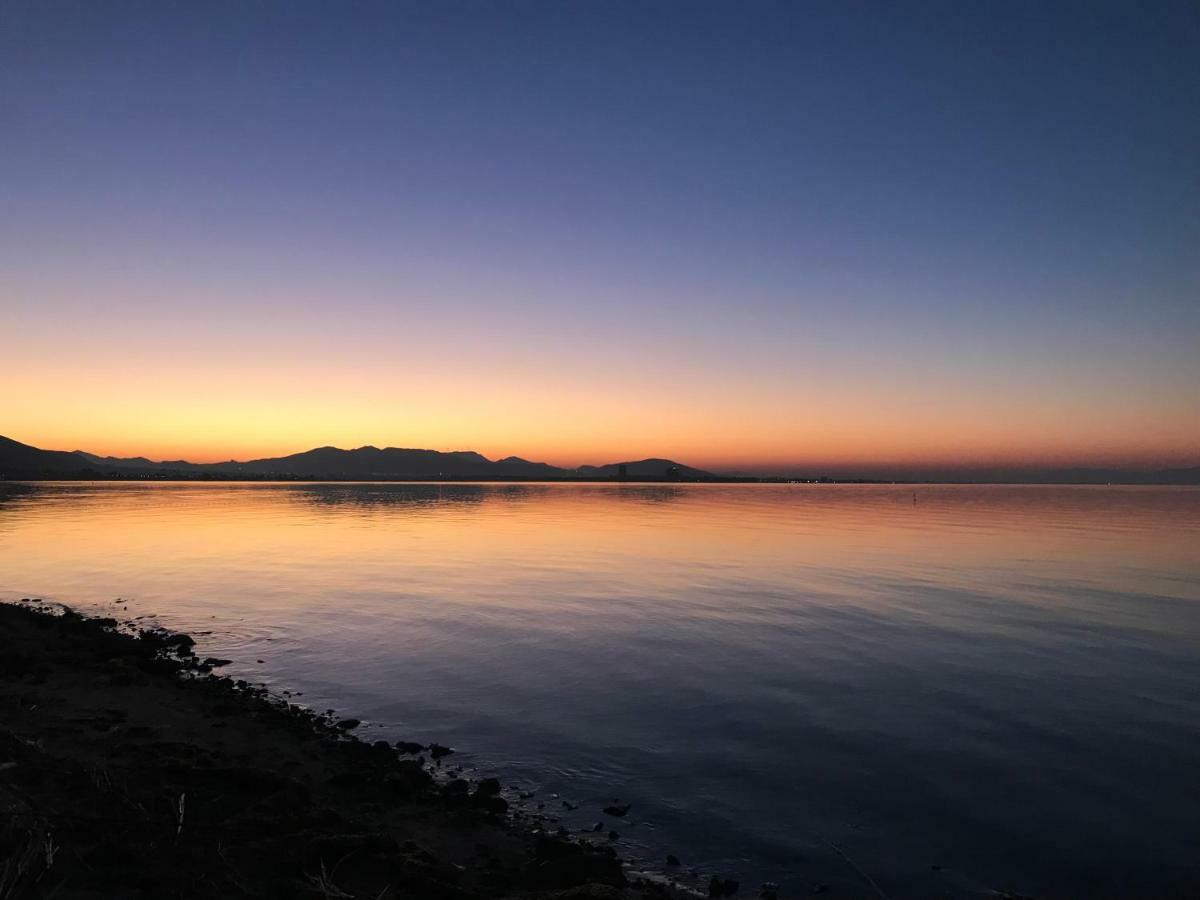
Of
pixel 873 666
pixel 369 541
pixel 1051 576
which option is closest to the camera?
pixel 873 666

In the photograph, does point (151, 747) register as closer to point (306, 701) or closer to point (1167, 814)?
point (306, 701)

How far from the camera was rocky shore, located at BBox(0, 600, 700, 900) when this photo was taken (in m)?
8.19

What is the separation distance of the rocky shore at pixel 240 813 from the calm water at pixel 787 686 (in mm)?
1585

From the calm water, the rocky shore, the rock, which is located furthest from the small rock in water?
A: the rock

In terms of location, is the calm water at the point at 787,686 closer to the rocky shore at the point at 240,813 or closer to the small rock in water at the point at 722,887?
the small rock in water at the point at 722,887

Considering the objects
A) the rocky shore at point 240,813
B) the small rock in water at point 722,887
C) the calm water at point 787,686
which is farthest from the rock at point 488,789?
the small rock in water at point 722,887

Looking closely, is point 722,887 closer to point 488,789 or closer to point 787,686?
point 488,789

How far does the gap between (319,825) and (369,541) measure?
51986 millimetres

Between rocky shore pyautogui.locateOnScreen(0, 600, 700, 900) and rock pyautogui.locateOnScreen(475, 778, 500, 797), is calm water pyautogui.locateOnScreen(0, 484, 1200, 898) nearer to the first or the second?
rock pyautogui.locateOnScreen(475, 778, 500, 797)

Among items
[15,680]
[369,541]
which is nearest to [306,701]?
[15,680]

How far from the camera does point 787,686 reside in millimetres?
19406

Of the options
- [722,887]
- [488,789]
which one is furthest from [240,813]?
[722,887]

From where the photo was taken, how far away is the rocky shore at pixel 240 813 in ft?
26.9

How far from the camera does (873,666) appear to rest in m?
21.2
